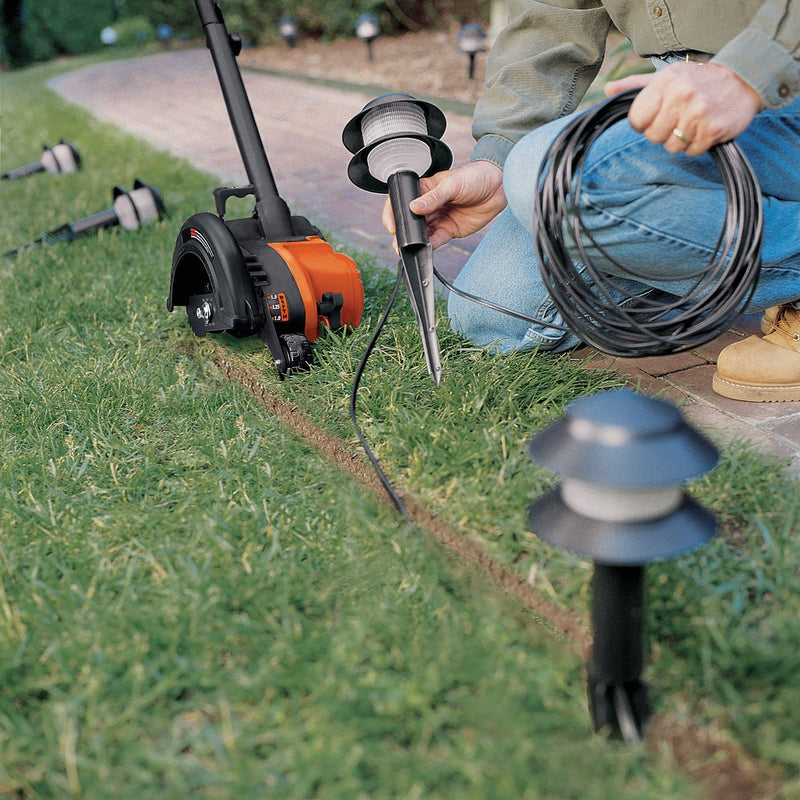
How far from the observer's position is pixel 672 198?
1.88 meters

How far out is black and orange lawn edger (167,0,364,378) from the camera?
2180mm

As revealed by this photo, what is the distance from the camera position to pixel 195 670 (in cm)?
135

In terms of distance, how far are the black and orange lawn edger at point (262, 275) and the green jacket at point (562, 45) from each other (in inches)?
19.2

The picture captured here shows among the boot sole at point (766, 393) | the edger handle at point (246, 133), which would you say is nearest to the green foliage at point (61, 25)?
the edger handle at point (246, 133)

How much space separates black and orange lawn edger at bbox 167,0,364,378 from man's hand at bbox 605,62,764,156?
0.90 meters

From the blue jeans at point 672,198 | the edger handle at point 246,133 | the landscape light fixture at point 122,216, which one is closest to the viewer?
the blue jeans at point 672,198

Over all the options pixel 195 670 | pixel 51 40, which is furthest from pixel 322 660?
pixel 51 40

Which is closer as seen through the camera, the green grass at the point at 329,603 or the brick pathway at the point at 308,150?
the green grass at the point at 329,603

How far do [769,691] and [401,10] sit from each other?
33.2 feet

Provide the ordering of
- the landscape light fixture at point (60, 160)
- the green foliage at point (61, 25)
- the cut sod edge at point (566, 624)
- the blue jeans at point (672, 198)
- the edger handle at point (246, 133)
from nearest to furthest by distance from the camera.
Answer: the cut sod edge at point (566, 624) → the blue jeans at point (672, 198) → the edger handle at point (246, 133) → the landscape light fixture at point (60, 160) → the green foliage at point (61, 25)

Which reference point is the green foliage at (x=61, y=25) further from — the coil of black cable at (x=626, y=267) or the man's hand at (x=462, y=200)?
the coil of black cable at (x=626, y=267)

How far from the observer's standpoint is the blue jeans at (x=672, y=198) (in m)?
1.87

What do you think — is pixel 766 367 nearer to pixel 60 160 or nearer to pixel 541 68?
pixel 541 68

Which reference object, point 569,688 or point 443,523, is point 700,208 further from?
point 569,688
